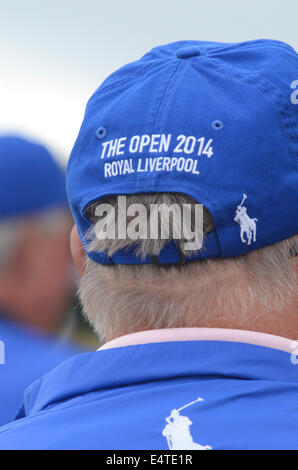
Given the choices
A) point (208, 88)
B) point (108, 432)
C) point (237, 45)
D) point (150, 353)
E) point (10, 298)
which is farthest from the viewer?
point (10, 298)

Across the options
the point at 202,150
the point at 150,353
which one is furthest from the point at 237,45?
the point at 150,353

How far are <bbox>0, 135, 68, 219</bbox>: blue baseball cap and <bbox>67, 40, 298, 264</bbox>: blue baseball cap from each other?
3.45 feet

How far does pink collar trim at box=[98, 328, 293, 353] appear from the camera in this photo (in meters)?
1.18

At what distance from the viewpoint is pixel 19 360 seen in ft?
7.23

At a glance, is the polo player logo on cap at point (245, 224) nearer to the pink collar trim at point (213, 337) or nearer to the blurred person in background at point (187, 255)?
the blurred person in background at point (187, 255)

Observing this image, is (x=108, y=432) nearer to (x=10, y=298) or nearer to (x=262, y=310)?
(x=262, y=310)

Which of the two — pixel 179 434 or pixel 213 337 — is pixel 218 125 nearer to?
pixel 213 337

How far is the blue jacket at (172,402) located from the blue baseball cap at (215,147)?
19cm

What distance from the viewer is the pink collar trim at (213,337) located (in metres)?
1.18

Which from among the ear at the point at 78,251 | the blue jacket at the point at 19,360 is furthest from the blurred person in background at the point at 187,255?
the blue jacket at the point at 19,360

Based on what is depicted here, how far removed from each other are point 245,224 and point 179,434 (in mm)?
392

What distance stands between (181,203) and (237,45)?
0.39 metres

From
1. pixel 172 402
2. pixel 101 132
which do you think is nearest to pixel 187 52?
pixel 101 132

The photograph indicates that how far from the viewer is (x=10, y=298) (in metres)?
2.30
